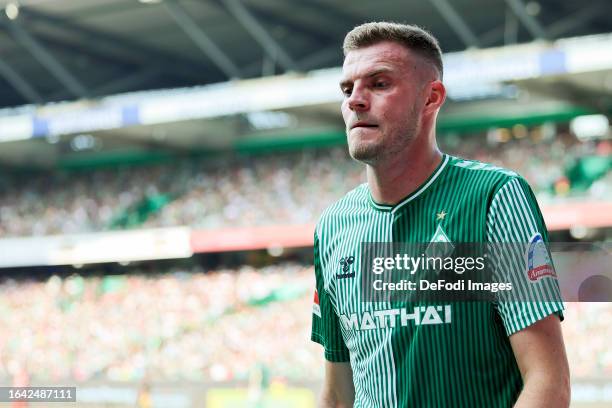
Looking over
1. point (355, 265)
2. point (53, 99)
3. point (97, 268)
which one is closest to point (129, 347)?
point (97, 268)

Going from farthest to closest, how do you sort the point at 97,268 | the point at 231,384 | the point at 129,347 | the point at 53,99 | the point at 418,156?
the point at 53,99 → the point at 97,268 → the point at 129,347 → the point at 231,384 → the point at 418,156

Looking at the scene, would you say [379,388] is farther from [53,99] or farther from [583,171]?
[53,99]

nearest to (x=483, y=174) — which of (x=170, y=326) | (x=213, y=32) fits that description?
(x=170, y=326)

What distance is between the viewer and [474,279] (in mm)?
2080

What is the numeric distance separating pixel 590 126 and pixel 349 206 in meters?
16.9

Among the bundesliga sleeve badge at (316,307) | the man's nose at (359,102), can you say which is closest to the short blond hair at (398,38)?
the man's nose at (359,102)

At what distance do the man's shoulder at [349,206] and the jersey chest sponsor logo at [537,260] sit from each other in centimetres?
50

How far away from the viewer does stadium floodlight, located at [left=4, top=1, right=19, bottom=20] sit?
62.0 ft

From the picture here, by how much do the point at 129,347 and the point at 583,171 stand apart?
933 cm

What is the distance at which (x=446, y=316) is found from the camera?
6.82 feet

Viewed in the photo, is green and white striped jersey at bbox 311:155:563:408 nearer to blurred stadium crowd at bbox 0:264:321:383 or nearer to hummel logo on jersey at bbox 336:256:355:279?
hummel logo on jersey at bbox 336:256:355:279

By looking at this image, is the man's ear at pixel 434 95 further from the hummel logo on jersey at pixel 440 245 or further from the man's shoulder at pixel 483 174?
the hummel logo on jersey at pixel 440 245

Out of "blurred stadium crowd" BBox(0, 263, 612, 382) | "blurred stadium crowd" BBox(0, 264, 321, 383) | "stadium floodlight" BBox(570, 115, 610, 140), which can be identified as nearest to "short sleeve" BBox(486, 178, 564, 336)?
"blurred stadium crowd" BBox(0, 263, 612, 382)

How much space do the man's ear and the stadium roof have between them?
14457 mm
